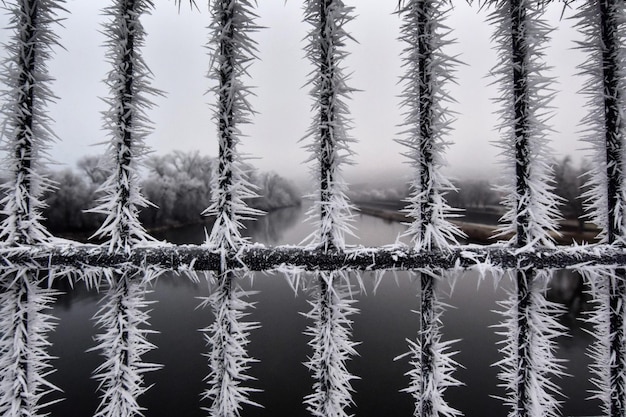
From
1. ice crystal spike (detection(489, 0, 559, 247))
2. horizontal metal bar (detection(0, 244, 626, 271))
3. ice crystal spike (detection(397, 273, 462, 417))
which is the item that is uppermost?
ice crystal spike (detection(489, 0, 559, 247))

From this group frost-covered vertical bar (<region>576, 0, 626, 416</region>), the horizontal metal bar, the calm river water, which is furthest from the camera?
the calm river water

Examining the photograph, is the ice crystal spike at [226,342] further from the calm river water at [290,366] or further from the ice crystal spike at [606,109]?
the calm river water at [290,366]

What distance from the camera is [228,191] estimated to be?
114cm

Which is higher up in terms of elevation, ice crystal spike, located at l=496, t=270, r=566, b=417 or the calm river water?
ice crystal spike, located at l=496, t=270, r=566, b=417

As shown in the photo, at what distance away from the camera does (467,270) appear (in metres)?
1.12

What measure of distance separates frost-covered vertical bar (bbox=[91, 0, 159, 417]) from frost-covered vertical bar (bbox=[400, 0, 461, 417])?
45.7 inches

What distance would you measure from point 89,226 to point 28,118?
48.0 inches

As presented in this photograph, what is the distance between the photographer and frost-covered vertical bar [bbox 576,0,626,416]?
1.21 metres

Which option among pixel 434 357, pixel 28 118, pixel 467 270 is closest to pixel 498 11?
pixel 467 270

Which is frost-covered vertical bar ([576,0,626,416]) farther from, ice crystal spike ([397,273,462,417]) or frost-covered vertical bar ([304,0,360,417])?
frost-covered vertical bar ([304,0,360,417])

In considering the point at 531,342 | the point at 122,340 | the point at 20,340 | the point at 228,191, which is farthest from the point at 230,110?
the point at 531,342

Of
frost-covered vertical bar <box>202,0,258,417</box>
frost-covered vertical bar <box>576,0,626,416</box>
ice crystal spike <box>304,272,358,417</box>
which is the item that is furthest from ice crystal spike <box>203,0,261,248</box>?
frost-covered vertical bar <box>576,0,626,416</box>

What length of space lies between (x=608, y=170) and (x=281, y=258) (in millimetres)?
1549

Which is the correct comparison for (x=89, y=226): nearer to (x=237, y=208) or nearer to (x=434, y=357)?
(x=237, y=208)
